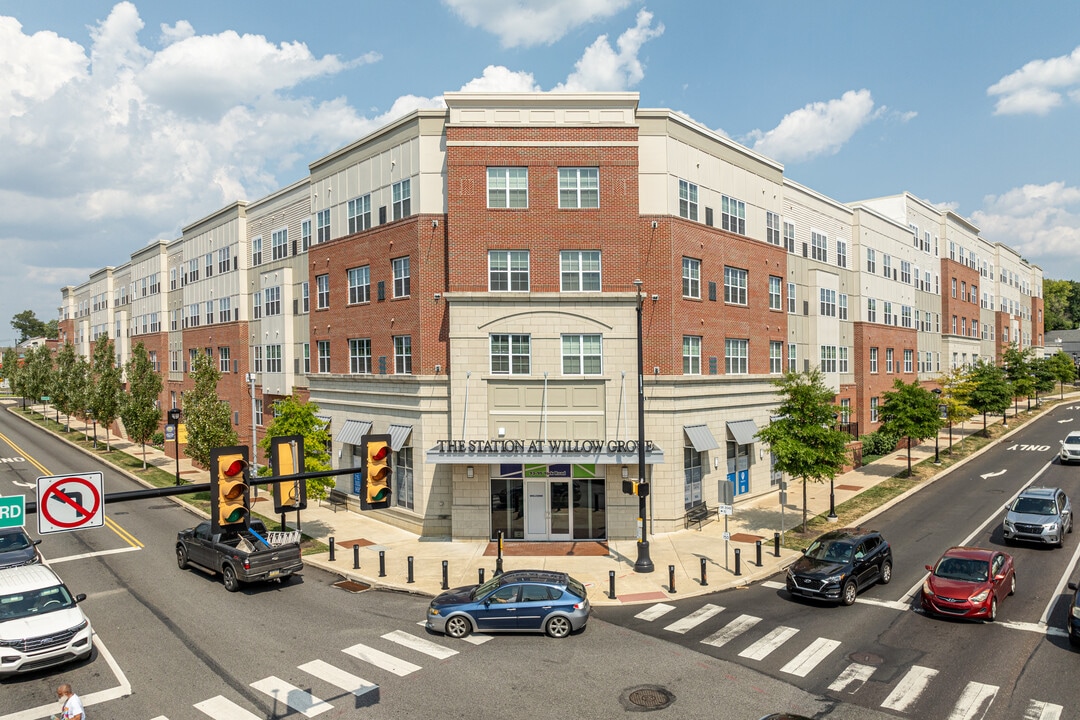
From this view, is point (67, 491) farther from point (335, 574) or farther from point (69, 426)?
point (69, 426)

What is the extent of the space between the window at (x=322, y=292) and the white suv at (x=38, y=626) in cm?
2203

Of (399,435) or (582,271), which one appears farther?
(399,435)

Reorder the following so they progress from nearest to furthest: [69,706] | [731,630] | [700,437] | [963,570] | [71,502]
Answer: [71,502] → [69,706] → [731,630] → [963,570] → [700,437]

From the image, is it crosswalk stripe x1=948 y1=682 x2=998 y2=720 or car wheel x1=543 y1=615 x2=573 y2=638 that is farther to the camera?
car wheel x1=543 y1=615 x2=573 y2=638

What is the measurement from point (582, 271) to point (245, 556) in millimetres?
16909

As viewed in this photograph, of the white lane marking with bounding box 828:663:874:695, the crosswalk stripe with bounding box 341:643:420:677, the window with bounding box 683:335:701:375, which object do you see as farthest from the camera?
the window with bounding box 683:335:701:375

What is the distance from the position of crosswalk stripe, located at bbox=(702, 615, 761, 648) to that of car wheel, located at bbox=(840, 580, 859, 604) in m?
2.96

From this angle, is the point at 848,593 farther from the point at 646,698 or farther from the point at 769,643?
the point at 646,698

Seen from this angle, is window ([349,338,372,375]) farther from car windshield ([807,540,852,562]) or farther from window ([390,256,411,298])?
car windshield ([807,540,852,562])

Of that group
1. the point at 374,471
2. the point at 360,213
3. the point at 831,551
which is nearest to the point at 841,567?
the point at 831,551

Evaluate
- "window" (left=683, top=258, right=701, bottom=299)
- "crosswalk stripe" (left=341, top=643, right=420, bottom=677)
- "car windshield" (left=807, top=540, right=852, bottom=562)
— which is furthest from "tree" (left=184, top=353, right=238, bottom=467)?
"car windshield" (left=807, top=540, right=852, bottom=562)

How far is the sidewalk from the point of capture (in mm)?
22031

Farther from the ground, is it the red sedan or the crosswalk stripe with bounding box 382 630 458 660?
the red sedan

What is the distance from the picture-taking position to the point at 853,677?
582 inches
